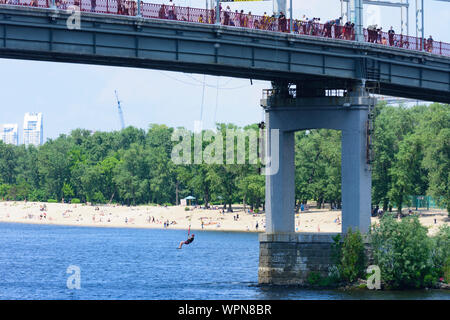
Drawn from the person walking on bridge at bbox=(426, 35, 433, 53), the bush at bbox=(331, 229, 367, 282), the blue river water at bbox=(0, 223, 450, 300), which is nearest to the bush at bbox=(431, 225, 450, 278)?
the blue river water at bbox=(0, 223, 450, 300)

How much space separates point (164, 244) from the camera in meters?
134

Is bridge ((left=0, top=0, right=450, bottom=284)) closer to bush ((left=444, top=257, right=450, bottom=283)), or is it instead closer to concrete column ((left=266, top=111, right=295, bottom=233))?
concrete column ((left=266, top=111, right=295, bottom=233))

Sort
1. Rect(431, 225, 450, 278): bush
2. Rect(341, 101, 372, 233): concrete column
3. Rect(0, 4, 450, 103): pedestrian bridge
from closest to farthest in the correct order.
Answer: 1. Rect(0, 4, 450, 103): pedestrian bridge
2. Rect(341, 101, 372, 233): concrete column
3. Rect(431, 225, 450, 278): bush

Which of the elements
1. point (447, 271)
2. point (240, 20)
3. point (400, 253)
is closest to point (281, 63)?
point (240, 20)

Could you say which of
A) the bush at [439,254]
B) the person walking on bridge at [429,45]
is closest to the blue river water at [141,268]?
the bush at [439,254]

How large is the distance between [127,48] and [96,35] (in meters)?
2.01

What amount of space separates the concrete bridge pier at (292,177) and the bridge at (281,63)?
7cm

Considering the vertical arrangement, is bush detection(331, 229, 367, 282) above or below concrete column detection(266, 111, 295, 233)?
below

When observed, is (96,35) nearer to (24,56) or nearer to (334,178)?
(24,56)

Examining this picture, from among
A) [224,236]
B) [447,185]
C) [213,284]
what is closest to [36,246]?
[224,236]

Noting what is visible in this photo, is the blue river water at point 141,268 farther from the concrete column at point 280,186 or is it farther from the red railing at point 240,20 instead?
the red railing at point 240,20

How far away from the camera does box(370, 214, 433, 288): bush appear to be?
6331 cm

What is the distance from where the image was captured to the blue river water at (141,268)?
65.2m

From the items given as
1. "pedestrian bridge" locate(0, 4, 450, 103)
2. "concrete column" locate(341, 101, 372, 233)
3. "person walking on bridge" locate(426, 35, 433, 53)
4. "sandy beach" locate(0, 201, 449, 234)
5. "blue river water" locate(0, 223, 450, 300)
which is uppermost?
"person walking on bridge" locate(426, 35, 433, 53)
